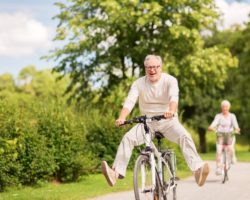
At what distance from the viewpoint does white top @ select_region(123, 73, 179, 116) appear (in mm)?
8469

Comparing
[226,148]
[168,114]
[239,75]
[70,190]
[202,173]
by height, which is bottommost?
[70,190]

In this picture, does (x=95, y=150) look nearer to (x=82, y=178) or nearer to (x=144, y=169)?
(x=82, y=178)

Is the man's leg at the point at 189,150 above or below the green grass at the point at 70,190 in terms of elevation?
above

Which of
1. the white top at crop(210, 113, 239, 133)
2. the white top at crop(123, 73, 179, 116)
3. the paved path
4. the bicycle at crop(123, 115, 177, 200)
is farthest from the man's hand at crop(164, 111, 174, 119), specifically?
the white top at crop(210, 113, 239, 133)

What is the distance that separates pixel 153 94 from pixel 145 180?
1212 millimetres

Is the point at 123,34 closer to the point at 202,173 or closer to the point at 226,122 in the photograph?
the point at 226,122

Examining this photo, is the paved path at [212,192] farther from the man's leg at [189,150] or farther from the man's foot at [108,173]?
the man's foot at [108,173]

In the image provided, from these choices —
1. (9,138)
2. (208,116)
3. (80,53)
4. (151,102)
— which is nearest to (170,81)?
(151,102)

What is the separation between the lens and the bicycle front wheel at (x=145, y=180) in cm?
793

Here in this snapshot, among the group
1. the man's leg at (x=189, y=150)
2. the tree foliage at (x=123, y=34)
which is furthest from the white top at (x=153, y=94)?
the tree foliage at (x=123, y=34)

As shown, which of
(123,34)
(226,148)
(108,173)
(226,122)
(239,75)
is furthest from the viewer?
(239,75)

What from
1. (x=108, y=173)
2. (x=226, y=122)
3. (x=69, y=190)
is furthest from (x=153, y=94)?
(x=226, y=122)

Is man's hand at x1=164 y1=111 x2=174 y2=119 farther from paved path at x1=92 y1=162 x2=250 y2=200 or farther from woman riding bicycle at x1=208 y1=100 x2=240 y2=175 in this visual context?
woman riding bicycle at x1=208 y1=100 x2=240 y2=175

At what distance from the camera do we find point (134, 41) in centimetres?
3478
